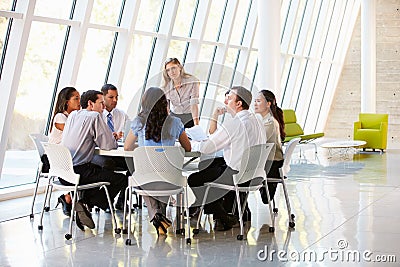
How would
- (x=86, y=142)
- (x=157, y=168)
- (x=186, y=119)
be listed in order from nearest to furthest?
1. (x=157, y=168)
2. (x=86, y=142)
3. (x=186, y=119)

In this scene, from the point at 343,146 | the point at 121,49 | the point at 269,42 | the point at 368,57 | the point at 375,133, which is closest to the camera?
the point at 121,49

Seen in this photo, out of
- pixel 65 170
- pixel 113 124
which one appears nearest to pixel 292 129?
pixel 113 124

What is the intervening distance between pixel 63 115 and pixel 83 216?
123 centimetres

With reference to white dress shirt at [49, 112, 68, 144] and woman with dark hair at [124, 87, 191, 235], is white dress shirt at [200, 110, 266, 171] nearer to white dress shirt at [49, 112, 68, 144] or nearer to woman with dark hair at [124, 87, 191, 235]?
woman with dark hair at [124, 87, 191, 235]

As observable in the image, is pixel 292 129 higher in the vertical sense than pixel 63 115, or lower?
higher

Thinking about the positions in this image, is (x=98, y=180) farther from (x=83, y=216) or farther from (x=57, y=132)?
(x=57, y=132)

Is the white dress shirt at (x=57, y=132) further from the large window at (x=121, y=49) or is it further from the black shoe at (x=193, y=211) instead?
the black shoe at (x=193, y=211)

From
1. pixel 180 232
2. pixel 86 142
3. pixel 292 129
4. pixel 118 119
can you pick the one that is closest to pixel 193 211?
pixel 180 232

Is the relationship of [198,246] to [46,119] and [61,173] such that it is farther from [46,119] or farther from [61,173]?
[46,119]

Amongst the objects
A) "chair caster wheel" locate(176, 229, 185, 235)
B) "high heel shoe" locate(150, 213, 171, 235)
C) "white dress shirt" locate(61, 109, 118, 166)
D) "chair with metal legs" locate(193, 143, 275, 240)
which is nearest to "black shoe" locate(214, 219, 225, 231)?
"chair with metal legs" locate(193, 143, 275, 240)

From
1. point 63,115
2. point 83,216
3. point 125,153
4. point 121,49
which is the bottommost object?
point 83,216

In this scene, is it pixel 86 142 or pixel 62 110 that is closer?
pixel 86 142

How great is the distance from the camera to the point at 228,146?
6.55 metres

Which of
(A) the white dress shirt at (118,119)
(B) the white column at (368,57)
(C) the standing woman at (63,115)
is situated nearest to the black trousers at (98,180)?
(C) the standing woman at (63,115)
